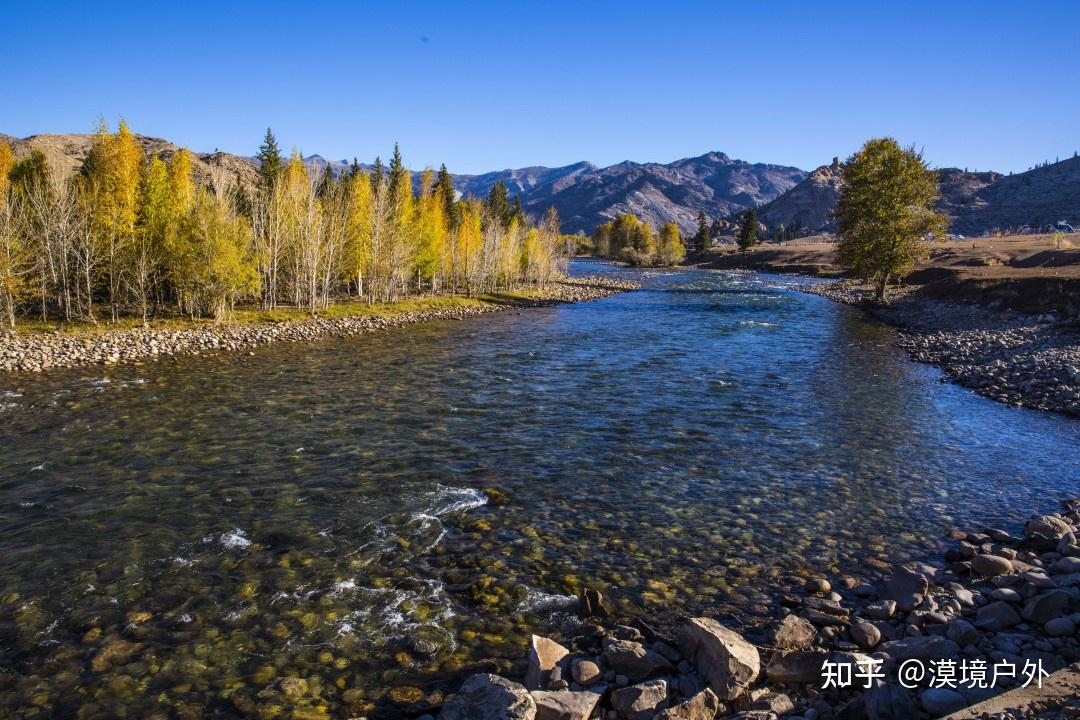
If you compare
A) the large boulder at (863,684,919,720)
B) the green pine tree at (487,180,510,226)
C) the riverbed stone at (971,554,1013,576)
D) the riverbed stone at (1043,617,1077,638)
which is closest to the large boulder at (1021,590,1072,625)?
the riverbed stone at (1043,617,1077,638)

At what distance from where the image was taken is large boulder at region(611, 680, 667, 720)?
7270mm

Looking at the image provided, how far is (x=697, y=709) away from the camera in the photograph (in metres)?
7.12

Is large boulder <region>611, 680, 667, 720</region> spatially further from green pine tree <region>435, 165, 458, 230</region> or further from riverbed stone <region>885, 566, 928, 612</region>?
green pine tree <region>435, 165, 458, 230</region>

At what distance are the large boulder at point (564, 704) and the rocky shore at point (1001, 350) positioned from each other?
25.8 meters

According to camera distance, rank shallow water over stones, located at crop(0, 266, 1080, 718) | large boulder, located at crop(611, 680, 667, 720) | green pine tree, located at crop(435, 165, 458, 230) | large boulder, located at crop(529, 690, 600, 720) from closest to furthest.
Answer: large boulder, located at crop(529, 690, 600, 720)
large boulder, located at crop(611, 680, 667, 720)
shallow water over stones, located at crop(0, 266, 1080, 718)
green pine tree, located at crop(435, 165, 458, 230)

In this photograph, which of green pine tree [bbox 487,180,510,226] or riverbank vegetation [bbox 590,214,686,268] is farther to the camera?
riverbank vegetation [bbox 590,214,686,268]

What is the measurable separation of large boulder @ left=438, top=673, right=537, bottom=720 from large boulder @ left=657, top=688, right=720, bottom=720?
1.64 metres

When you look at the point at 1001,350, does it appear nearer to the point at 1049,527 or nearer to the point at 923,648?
the point at 1049,527

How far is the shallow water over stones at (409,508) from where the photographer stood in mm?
8883

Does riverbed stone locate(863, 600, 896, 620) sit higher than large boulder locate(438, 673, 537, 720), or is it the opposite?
large boulder locate(438, 673, 537, 720)

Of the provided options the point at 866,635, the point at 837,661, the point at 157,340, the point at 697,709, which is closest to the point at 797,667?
the point at 837,661

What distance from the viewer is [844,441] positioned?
1988cm

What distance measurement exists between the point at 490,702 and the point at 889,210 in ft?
237

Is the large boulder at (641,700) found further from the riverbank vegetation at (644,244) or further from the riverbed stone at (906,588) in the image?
the riverbank vegetation at (644,244)
